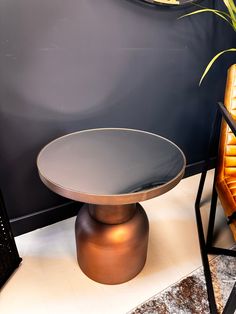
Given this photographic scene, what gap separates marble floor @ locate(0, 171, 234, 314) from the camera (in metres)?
1.20

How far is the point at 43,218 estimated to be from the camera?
1617 millimetres

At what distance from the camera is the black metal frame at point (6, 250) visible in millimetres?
1250

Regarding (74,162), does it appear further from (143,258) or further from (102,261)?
(143,258)

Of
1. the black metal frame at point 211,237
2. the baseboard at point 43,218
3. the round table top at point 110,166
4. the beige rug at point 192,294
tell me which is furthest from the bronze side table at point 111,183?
the baseboard at point 43,218

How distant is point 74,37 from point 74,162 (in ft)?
2.17

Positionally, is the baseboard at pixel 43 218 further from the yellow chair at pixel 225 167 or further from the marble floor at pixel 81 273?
the yellow chair at pixel 225 167

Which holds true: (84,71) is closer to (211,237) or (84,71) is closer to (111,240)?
(111,240)

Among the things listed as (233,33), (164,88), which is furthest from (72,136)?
(233,33)

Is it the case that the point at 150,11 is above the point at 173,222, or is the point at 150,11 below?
above

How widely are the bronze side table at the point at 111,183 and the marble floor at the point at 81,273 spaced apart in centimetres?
8

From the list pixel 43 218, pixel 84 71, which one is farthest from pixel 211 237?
pixel 84 71

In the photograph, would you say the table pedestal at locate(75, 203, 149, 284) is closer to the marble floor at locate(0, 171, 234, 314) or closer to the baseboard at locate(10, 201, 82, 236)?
the marble floor at locate(0, 171, 234, 314)

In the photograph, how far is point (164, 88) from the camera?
70.8 inches

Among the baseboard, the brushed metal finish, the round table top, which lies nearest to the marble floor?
the baseboard
